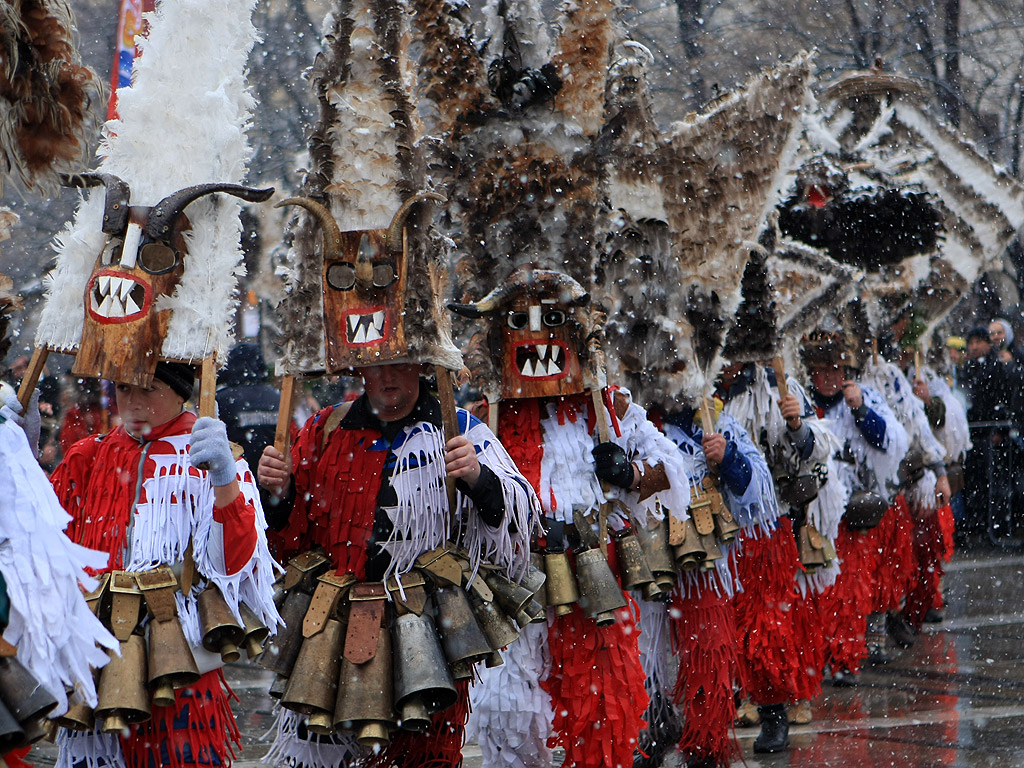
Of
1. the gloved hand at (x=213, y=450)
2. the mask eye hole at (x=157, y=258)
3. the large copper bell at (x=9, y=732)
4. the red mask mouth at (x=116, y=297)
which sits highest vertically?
the mask eye hole at (x=157, y=258)

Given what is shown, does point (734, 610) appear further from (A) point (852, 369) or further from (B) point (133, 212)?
(B) point (133, 212)

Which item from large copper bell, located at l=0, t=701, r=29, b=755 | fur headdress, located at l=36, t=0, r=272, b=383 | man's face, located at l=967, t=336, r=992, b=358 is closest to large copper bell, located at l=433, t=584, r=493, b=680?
fur headdress, located at l=36, t=0, r=272, b=383

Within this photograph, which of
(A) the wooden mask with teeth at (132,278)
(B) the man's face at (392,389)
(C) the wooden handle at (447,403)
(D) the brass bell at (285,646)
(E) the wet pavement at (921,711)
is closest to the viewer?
(A) the wooden mask with teeth at (132,278)

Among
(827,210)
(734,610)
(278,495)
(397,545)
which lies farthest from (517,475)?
(827,210)

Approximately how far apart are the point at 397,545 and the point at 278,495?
18.0 inches

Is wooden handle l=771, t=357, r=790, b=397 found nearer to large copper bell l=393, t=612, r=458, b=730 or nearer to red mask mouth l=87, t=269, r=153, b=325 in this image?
large copper bell l=393, t=612, r=458, b=730

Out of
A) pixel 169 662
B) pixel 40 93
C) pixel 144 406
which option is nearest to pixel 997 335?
pixel 144 406

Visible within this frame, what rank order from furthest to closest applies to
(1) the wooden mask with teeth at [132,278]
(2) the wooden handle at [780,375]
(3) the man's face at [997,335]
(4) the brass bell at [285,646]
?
1. (3) the man's face at [997,335]
2. (2) the wooden handle at [780,375]
3. (4) the brass bell at [285,646]
4. (1) the wooden mask with teeth at [132,278]

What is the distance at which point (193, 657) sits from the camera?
3.78m

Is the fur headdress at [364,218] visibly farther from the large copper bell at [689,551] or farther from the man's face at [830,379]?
the man's face at [830,379]

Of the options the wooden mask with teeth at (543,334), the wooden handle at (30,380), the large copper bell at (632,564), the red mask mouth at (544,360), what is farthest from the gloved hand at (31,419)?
the large copper bell at (632,564)

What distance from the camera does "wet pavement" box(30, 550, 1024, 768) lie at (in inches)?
246

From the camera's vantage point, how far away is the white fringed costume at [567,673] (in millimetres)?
4902

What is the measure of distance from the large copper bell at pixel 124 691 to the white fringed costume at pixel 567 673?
5.43ft
